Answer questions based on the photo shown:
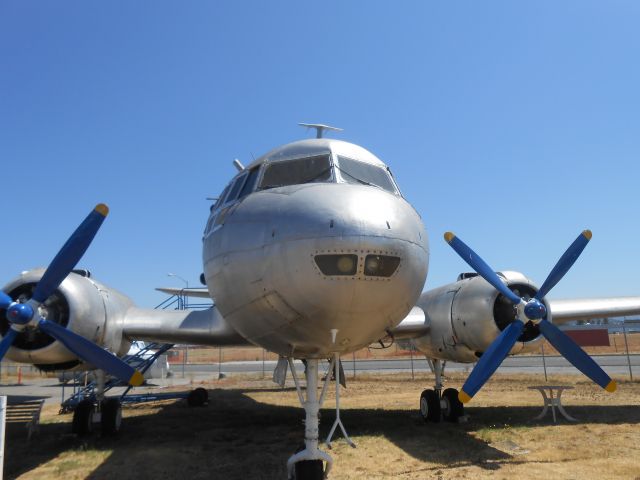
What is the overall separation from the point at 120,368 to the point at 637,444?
938 centimetres

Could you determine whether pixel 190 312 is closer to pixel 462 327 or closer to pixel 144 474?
pixel 144 474

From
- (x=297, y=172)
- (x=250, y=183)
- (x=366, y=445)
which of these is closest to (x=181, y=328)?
(x=366, y=445)

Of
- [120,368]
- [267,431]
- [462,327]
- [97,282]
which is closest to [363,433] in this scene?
[267,431]

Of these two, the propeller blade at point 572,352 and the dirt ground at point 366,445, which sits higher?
the propeller blade at point 572,352

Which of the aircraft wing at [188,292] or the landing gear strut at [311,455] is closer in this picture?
the landing gear strut at [311,455]

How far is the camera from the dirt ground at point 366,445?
788 centimetres

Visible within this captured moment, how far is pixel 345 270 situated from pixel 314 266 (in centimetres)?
30

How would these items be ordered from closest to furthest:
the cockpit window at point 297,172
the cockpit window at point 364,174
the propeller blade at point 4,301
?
the cockpit window at point 297,172 → the cockpit window at point 364,174 → the propeller blade at point 4,301

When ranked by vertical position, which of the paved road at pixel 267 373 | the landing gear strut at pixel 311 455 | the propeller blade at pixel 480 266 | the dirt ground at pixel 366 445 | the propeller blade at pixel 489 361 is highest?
the propeller blade at pixel 480 266

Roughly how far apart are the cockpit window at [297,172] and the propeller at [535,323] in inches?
160

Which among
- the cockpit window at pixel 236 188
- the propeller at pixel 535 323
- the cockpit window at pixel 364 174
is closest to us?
the cockpit window at pixel 364 174

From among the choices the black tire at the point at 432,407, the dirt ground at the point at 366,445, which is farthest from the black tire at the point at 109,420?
the black tire at the point at 432,407

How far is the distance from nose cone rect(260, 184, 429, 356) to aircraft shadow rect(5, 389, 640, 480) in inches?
148

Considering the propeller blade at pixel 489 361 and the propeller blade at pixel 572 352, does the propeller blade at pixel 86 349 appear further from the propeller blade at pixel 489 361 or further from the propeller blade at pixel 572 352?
the propeller blade at pixel 572 352
